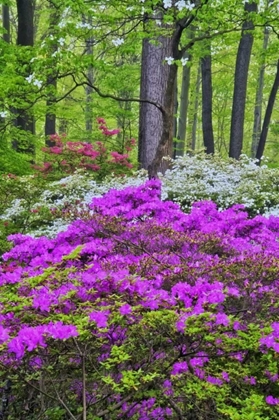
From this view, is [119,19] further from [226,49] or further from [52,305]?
[226,49]

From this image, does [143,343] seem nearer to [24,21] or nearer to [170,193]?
[170,193]

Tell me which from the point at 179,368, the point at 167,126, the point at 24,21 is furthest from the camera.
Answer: the point at 24,21

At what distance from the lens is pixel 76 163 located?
27.8ft

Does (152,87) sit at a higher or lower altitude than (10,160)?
higher

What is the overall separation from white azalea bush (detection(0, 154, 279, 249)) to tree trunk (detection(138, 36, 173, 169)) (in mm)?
765

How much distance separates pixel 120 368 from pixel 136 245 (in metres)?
1.16

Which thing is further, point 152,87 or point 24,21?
point 24,21

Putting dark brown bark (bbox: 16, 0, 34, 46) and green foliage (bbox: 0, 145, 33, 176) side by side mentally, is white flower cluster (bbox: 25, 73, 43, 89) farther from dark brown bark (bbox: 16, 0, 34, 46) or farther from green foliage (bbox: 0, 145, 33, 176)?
dark brown bark (bbox: 16, 0, 34, 46)

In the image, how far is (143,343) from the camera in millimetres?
1687

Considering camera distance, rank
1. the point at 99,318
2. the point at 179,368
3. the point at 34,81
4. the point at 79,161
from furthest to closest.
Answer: the point at 79,161 < the point at 34,81 < the point at 179,368 < the point at 99,318

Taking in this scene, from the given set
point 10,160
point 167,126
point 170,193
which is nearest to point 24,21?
point 10,160

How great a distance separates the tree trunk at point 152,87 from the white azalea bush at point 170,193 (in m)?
0.77

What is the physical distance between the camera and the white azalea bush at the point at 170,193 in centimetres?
471

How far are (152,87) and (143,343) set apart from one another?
562 centimetres
